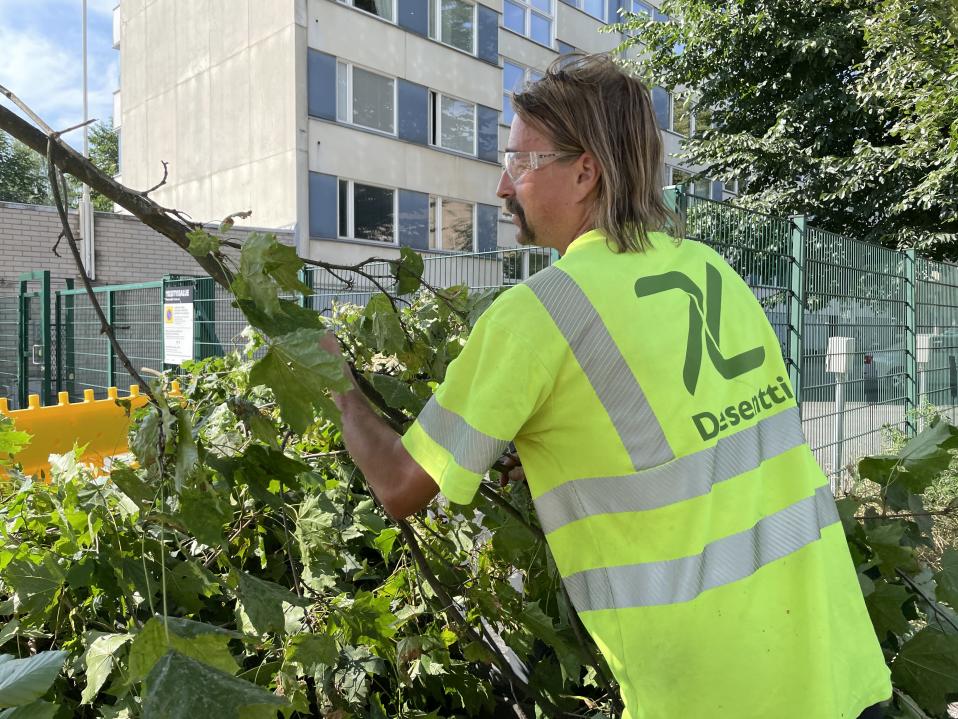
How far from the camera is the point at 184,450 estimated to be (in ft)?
3.17

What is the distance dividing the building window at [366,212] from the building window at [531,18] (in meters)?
7.02

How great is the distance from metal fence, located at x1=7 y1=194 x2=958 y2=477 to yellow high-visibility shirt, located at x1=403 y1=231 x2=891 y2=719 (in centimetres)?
200

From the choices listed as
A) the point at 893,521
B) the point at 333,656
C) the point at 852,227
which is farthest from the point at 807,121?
the point at 333,656

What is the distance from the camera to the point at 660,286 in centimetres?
123

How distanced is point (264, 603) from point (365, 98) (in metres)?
17.4

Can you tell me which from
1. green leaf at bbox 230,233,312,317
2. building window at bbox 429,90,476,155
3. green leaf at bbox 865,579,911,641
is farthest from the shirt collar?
building window at bbox 429,90,476,155

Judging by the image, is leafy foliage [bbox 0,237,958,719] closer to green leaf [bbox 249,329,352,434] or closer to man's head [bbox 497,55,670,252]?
green leaf [bbox 249,329,352,434]

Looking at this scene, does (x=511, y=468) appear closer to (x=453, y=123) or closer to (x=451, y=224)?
(x=451, y=224)

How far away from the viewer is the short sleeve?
44.2 inches

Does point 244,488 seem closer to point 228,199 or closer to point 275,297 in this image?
point 275,297

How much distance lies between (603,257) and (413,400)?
0.51 m

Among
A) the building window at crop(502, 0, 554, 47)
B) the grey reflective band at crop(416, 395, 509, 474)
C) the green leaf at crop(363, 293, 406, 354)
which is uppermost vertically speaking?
the building window at crop(502, 0, 554, 47)

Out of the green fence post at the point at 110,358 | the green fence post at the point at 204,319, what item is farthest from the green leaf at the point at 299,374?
the green fence post at the point at 110,358

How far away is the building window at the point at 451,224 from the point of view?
19.0m
